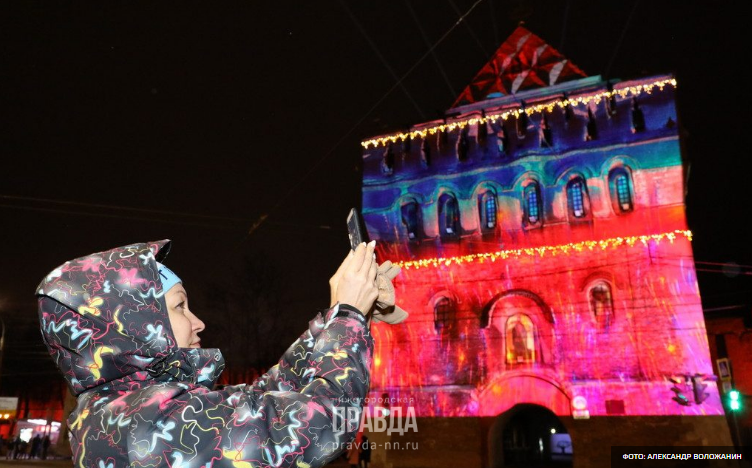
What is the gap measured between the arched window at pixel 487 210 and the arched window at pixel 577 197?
2920mm

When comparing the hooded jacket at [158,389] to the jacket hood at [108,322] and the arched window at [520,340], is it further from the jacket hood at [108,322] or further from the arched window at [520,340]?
the arched window at [520,340]

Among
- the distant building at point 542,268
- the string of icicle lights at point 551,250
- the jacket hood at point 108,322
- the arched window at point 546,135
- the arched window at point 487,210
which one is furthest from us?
the arched window at point 487,210

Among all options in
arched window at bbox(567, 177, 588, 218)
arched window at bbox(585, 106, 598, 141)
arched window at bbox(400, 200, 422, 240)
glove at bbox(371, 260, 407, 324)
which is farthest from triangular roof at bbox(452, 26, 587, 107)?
glove at bbox(371, 260, 407, 324)

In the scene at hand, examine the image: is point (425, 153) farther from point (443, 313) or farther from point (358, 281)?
point (358, 281)

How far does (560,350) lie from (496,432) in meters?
4.05

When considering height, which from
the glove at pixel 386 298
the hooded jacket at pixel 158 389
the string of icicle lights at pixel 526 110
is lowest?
the hooded jacket at pixel 158 389

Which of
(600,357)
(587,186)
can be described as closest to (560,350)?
(600,357)

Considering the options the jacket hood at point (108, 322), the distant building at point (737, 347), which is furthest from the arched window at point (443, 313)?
the jacket hood at point (108, 322)

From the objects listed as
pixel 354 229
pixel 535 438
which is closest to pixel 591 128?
pixel 535 438

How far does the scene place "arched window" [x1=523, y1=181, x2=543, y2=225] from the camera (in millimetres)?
21594

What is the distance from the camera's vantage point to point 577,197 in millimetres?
21234

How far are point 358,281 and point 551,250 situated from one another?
2025 centimetres

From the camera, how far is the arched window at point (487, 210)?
73.3ft

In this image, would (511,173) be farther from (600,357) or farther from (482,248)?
(600,357)
